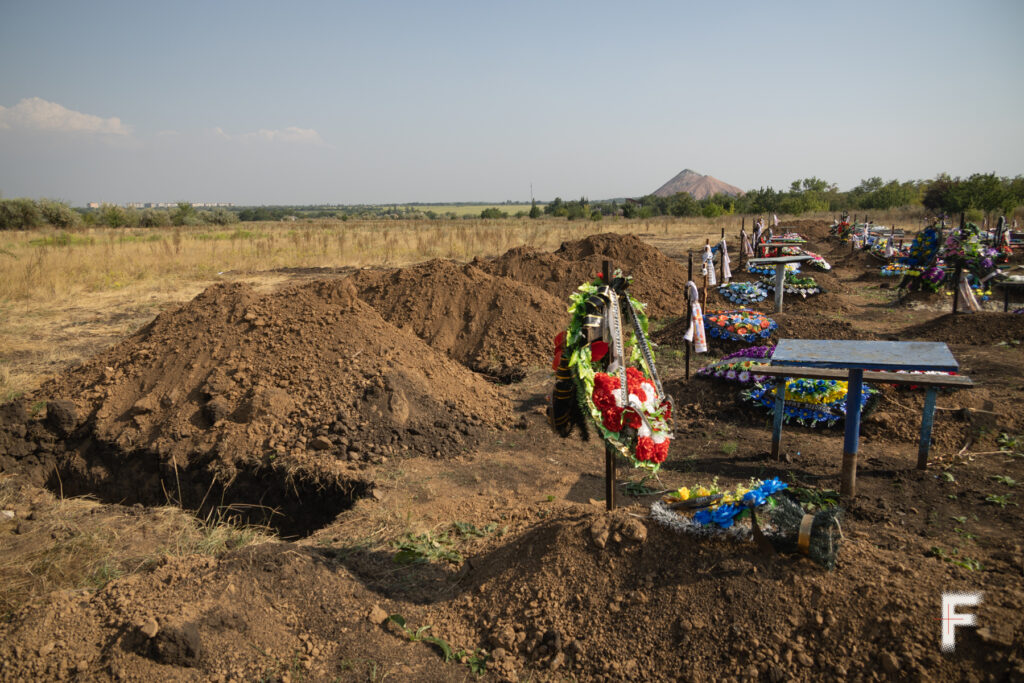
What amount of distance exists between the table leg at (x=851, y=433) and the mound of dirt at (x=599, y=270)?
26.7ft

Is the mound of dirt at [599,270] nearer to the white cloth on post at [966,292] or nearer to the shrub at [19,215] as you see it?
the white cloth on post at [966,292]

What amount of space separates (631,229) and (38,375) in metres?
32.1

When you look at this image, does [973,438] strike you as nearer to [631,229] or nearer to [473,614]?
[473,614]

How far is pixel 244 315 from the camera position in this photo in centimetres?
721

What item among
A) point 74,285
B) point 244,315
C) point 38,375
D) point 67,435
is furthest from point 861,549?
point 74,285

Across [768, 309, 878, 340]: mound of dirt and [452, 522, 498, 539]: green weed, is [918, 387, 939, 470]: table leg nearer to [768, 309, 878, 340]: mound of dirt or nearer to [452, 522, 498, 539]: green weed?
[452, 522, 498, 539]: green weed

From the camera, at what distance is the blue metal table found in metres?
4.43

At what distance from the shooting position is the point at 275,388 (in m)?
6.38

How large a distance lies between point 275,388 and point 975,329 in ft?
33.3

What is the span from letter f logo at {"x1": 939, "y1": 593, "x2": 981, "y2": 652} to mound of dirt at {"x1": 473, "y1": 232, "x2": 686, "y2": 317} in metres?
10.1

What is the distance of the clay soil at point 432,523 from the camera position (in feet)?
9.46

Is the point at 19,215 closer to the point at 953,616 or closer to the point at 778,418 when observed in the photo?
the point at 778,418

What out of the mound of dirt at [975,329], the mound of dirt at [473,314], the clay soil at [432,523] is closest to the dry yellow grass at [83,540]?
the clay soil at [432,523]

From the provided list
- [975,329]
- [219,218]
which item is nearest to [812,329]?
[975,329]
